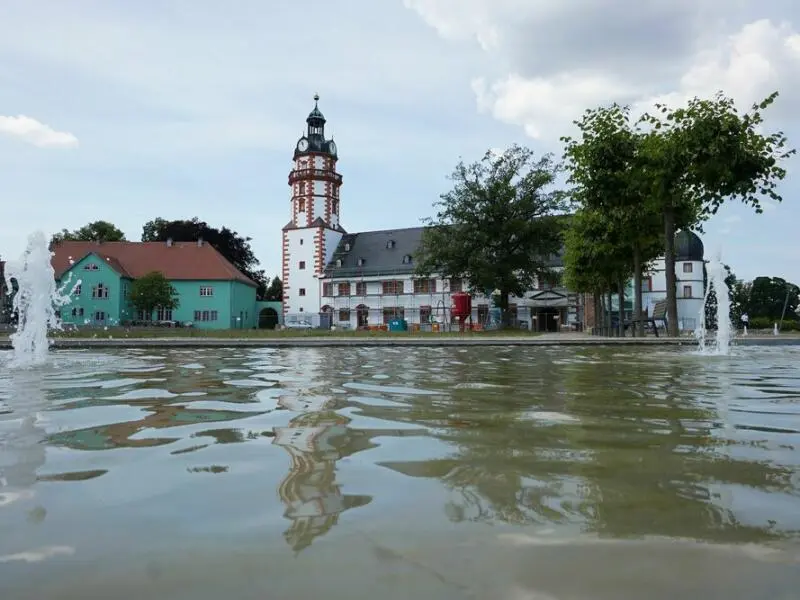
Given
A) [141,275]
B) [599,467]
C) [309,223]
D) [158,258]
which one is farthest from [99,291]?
[599,467]

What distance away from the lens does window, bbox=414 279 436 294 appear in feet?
214

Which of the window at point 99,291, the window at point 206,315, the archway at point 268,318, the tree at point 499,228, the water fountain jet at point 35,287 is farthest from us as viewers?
the archway at point 268,318

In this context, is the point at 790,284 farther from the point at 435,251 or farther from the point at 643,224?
the point at 643,224

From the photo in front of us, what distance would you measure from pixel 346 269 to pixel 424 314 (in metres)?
10.6

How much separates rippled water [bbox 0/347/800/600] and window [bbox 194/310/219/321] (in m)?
60.0

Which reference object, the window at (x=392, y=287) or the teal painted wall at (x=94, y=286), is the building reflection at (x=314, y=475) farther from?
the window at (x=392, y=287)

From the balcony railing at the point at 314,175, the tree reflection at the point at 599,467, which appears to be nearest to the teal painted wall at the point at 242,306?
the balcony railing at the point at 314,175

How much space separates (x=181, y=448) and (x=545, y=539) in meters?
2.40

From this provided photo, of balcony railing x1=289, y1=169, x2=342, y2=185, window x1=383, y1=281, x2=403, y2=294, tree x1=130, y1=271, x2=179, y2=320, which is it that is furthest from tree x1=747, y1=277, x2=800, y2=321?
tree x1=130, y1=271, x2=179, y2=320

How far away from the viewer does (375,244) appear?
71.2m

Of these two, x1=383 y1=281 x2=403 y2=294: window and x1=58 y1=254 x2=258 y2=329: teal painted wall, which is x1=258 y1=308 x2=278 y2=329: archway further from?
x1=383 y1=281 x2=403 y2=294: window

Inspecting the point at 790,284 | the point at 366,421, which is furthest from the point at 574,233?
the point at 790,284

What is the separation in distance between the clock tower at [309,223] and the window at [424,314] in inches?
472

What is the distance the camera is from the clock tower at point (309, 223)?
6969cm
